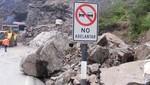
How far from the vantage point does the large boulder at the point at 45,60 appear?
16358 mm

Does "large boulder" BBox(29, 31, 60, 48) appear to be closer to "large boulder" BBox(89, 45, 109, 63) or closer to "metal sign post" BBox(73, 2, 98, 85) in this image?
"large boulder" BBox(89, 45, 109, 63)

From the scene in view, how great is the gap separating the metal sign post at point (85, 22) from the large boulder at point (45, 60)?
34.1ft

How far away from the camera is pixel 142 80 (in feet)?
29.6

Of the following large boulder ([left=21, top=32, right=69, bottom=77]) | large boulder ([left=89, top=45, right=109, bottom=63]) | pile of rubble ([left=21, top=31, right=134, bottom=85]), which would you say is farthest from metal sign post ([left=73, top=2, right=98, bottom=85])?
large boulder ([left=21, top=32, right=69, bottom=77])

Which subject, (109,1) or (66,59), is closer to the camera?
(66,59)

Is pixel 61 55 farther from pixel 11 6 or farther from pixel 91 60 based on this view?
pixel 11 6

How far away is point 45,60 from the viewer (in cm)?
1630

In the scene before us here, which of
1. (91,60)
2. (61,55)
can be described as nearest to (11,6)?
(61,55)

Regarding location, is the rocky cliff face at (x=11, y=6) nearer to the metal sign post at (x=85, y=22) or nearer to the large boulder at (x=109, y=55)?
the large boulder at (x=109, y=55)

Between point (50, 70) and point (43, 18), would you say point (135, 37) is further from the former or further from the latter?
point (43, 18)

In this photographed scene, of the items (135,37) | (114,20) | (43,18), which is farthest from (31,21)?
(135,37)

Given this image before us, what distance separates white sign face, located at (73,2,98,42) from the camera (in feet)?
19.7

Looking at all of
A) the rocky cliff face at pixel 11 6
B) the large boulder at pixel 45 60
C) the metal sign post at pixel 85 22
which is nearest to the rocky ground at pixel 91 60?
the large boulder at pixel 45 60

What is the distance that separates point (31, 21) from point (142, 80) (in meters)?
45.3
